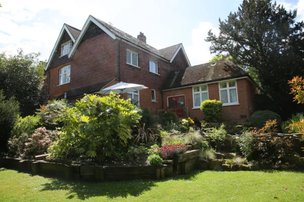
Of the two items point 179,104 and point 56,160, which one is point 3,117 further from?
point 179,104

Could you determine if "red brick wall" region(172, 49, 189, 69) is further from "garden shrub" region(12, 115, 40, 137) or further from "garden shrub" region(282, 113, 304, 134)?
"garden shrub" region(12, 115, 40, 137)

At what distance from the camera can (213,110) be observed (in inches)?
731

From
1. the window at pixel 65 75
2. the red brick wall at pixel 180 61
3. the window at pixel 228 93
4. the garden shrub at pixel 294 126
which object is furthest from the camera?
the red brick wall at pixel 180 61

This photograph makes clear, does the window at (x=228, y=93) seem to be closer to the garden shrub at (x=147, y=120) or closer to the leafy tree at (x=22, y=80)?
the garden shrub at (x=147, y=120)

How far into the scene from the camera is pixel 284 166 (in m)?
8.30

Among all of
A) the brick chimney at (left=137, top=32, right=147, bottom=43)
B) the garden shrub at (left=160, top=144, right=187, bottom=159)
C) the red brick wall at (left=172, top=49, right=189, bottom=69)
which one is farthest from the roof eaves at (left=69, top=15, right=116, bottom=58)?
the garden shrub at (left=160, top=144, right=187, bottom=159)

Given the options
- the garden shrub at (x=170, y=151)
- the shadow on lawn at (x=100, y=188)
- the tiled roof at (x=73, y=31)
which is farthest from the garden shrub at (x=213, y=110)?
the tiled roof at (x=73, y=31)

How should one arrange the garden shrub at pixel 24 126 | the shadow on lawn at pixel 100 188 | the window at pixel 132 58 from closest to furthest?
the shadow on lawn at pixel 100 188 → the garden shrub at pixel 24 126 → the window at pixel 132 58

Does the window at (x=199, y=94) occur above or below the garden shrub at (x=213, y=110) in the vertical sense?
above

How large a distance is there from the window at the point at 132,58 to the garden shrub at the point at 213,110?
6.86 m

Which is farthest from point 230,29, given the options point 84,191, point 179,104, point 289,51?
point 84,191

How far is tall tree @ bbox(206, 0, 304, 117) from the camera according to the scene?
19.5m

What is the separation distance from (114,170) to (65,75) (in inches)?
730

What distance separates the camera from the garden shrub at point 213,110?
733 inches
